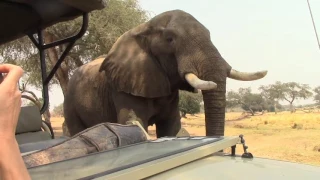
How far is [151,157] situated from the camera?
60.4 inches

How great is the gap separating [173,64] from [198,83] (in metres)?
0.86

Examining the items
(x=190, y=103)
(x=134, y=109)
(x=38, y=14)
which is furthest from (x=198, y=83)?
(x=190, y=103)

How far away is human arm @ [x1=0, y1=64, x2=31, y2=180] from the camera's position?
88cm

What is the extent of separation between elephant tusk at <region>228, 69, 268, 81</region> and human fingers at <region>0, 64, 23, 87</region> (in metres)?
5.31

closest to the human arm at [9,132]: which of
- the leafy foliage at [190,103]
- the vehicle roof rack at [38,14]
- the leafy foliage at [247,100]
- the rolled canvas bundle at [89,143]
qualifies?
the rolled canvas bundle at [89,143]

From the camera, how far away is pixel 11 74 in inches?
38.1

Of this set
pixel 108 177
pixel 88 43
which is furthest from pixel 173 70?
pixel 88 43

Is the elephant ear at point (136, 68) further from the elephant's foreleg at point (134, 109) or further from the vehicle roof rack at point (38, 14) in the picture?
the vehicle roof rack at point (38, 14)

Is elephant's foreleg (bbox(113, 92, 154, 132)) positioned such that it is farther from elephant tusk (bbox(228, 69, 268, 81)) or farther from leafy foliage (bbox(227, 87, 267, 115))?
leafy foliage (bbox(227, 87, 267, 115))

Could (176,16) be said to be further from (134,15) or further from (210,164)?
(134,15)

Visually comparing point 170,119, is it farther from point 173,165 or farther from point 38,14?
point 173,165

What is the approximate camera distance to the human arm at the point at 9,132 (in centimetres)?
88

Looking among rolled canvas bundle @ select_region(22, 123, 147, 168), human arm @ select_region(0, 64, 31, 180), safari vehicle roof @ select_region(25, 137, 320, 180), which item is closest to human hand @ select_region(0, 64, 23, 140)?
human arm @ select_region(0, 64, 31, 180)

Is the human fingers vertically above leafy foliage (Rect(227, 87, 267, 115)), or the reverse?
leafy foliage (Rect(227, 87, 267, 115))
